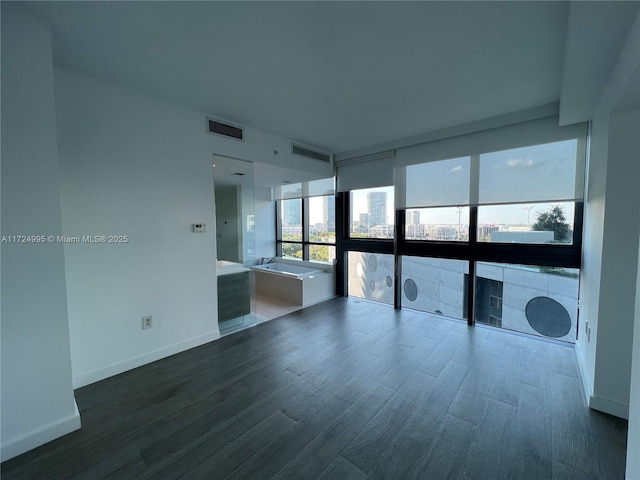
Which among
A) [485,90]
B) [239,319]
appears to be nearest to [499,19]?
[485,90]

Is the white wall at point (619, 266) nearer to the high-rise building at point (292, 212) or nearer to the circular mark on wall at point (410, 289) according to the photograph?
the circular mark on wall at point (410, 289)

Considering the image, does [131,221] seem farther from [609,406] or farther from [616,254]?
[609,406]

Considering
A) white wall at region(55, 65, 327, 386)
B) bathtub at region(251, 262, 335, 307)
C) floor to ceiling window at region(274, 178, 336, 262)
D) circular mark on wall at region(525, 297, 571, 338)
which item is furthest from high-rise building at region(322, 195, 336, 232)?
circular mark on wall at region(525, 297, 571, 338)

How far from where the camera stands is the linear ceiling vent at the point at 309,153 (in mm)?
3984

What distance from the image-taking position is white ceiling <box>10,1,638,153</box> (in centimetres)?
155

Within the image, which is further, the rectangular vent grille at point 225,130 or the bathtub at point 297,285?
the bathtub at point 297,285

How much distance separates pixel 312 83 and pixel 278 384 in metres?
2.72

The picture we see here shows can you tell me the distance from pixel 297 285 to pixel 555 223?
143 inches

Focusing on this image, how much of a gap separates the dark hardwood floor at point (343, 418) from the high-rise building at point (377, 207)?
215cm

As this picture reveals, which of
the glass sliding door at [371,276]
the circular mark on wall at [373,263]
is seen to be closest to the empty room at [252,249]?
the glass sliding door at [371,276]

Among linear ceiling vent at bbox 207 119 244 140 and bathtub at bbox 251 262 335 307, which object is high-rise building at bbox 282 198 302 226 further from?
linear ceiling vent at bbox 207 119 244 140

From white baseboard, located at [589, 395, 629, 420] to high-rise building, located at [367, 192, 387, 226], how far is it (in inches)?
119

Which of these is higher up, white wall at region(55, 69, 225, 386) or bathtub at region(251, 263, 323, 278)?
white wall at region(55, 69, 225, 386)

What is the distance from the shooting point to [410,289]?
13.7 ft
